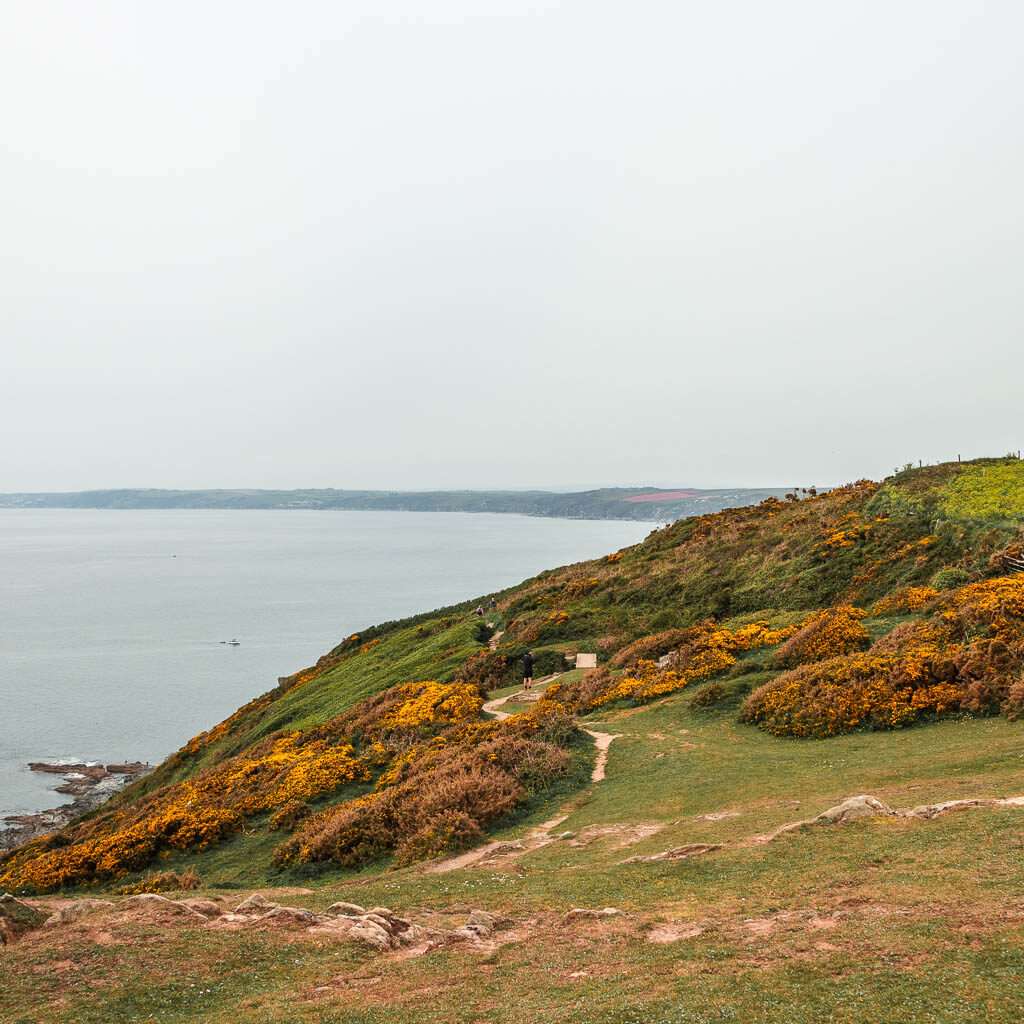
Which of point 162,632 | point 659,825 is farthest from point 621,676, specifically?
point 162,632

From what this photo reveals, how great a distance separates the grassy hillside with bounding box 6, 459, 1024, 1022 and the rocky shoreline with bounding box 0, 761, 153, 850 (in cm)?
570

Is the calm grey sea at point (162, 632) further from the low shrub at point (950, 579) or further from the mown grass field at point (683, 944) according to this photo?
the low shrub at point (950, 579)

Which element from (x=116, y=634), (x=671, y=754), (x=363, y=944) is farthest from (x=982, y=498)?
(x=116, y=634)

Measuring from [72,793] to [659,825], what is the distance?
153 ft

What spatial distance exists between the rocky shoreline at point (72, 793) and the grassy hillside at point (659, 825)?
5.70 meters

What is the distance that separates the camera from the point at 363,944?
9.77 metres

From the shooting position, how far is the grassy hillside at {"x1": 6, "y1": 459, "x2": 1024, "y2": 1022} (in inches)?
302

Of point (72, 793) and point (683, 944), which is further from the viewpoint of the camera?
point (72, 793)

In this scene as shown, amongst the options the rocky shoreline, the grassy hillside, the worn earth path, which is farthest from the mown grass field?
the rocky shoreline

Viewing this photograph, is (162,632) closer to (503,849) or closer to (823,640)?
(503,849)

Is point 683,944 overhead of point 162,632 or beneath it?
overhead

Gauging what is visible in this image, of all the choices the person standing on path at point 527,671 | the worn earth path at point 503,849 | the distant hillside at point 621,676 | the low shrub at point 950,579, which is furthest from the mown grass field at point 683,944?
the person standing on path at point 527,671

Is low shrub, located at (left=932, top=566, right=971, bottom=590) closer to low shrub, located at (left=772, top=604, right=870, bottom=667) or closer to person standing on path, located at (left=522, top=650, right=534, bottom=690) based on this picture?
low shrub, located at (left=772, top=604, right=870, bottom=667)

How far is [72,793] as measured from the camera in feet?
147
